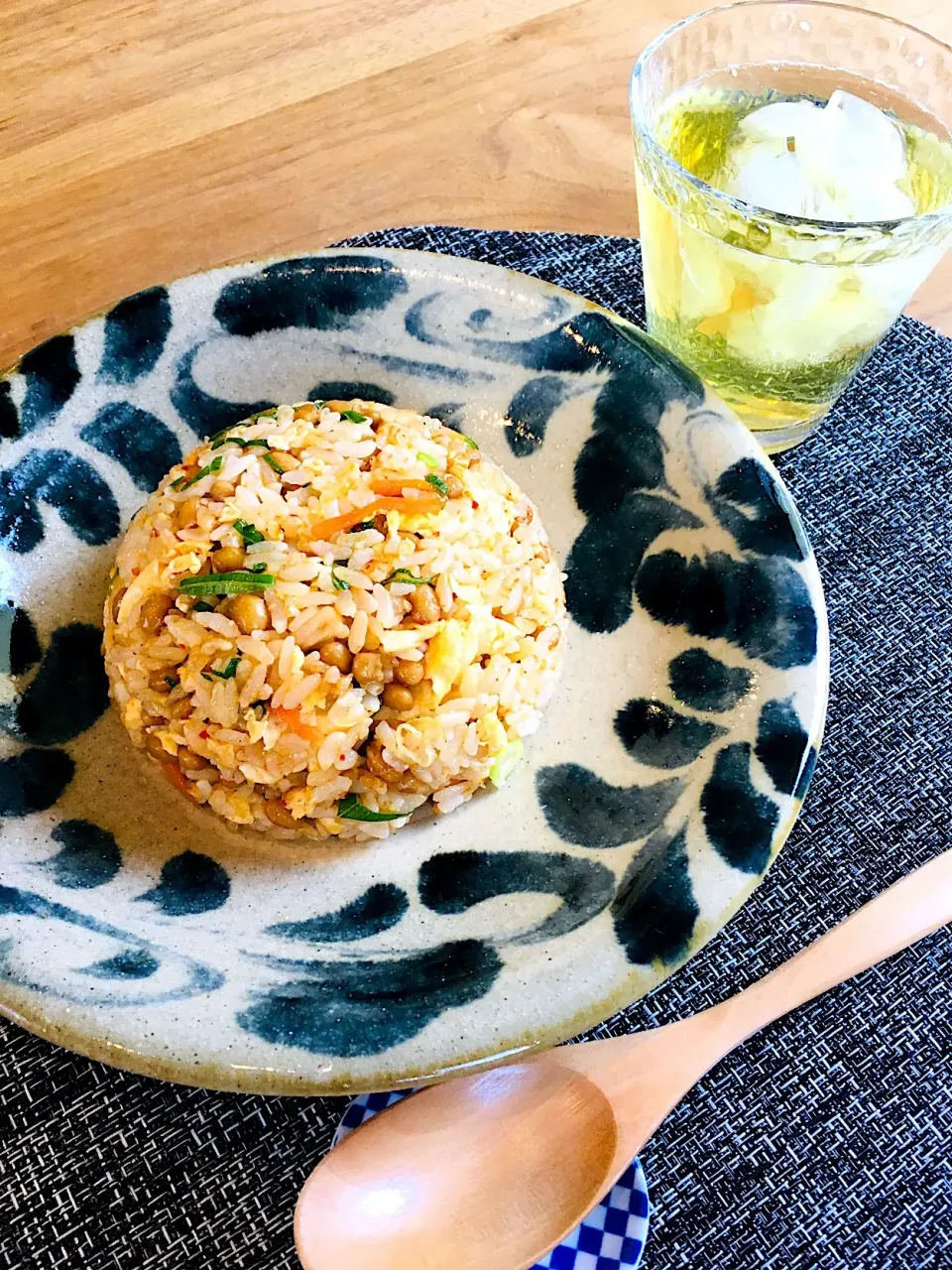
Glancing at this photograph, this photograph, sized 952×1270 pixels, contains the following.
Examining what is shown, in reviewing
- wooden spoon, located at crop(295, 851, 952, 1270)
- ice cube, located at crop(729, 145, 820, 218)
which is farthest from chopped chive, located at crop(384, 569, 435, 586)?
ice cube, located at crop(729, 145, 820, 218)

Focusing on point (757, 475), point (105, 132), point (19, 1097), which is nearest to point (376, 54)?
point (105, 132)

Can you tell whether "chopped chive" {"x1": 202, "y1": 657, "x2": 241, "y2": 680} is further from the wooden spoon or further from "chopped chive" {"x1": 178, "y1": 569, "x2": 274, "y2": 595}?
the wooden spoon

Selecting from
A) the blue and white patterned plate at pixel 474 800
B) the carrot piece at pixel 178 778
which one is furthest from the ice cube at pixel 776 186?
the carrot piece at pixel 178 778

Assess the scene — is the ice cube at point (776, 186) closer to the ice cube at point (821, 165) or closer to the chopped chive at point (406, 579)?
the ice cube at point (821, 165)

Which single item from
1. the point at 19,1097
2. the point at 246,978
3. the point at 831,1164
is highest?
the point at 246,978

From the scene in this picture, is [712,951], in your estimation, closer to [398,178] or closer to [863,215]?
[863,215]
